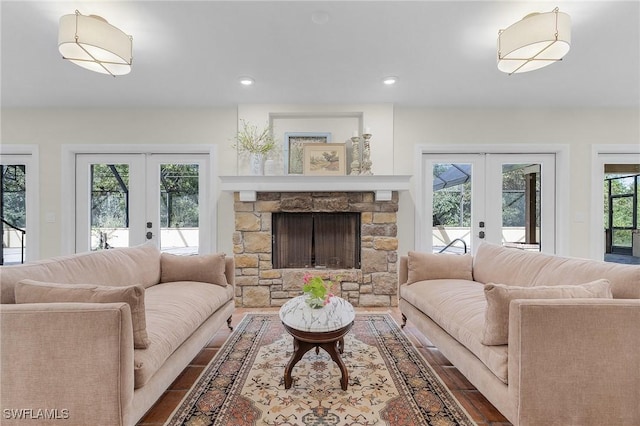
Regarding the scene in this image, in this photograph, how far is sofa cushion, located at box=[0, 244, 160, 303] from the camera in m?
1.51

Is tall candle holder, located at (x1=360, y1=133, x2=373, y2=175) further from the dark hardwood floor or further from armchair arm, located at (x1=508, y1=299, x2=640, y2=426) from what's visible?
armchair arm, located at (x1=508, y1=299, x2=640, y2=426)

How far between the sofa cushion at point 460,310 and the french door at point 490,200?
1421 mm

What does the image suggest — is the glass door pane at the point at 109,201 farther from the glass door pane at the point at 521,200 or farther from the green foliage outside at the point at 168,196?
the glass door pane at the point at 521,200

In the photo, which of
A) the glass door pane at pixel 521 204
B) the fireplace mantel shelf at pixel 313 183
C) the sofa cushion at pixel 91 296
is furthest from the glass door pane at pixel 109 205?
the glass door pane at pixel 521 204

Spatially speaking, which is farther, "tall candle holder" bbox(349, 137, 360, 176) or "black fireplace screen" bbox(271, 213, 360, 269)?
"black fireplace screen" bbox(271, 213, 360, 269)

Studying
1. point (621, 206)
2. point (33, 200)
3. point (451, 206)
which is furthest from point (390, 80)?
point (33, 200)

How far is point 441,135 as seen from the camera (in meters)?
3.82

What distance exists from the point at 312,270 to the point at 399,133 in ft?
6.62

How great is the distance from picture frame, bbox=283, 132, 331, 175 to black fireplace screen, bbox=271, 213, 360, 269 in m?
0.57

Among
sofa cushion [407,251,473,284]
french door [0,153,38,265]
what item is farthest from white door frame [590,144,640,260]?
french door [0,153,38,265]

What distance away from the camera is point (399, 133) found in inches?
150

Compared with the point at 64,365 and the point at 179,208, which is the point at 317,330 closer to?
the point at 64,365

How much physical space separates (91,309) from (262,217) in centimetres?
240

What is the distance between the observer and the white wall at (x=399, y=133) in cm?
378
